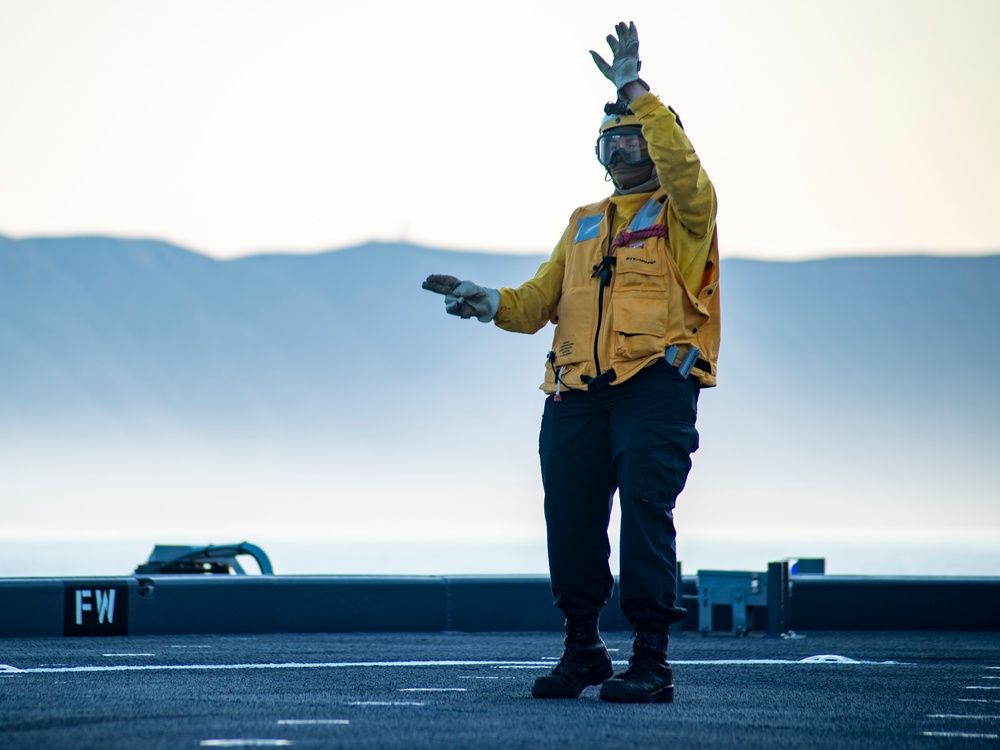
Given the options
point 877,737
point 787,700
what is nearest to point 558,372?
point 787,700

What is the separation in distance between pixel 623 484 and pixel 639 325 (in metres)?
0.43

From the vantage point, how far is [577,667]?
380cm

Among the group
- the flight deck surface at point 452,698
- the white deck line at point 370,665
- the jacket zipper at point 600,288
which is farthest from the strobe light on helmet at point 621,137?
the white deck line at point 370,665

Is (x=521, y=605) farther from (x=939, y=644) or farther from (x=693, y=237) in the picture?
(x=693, y=237)

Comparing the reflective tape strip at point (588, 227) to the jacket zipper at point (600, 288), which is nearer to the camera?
the jacket zipper at point (600, 288)

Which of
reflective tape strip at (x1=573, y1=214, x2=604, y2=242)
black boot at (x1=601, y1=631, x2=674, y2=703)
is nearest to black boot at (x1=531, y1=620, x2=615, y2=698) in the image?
black boot at (x1=601, y1=631, x2=674, y2=703)

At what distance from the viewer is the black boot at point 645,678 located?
3.56 m

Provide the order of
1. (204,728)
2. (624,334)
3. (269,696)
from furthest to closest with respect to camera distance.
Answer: (624,334), (269,696), (204,728)

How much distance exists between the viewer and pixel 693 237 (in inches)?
151

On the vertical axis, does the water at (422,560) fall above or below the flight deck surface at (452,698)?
below

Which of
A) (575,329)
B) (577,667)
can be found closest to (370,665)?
(577,667)

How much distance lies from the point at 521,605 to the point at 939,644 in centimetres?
188

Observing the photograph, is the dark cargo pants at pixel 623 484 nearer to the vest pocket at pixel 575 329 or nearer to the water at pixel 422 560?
the vest pocket at pixel 575 329

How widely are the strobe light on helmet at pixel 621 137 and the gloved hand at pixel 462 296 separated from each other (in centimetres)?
53
